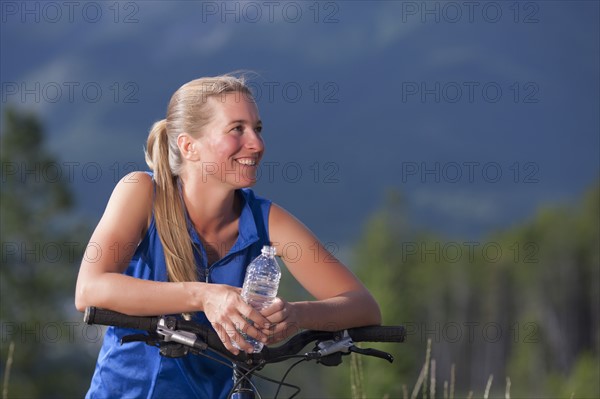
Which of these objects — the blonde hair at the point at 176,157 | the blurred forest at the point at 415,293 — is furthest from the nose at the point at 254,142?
the blurred forest at the point at 415,293

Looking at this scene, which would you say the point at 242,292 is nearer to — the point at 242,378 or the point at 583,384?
the point at 242,378

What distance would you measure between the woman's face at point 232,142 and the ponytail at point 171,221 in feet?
0.52

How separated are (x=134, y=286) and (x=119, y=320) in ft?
0.78

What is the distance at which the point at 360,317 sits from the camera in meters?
3.38

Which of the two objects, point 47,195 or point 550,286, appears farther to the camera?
point 550,286

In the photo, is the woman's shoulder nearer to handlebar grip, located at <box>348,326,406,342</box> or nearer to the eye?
the eye

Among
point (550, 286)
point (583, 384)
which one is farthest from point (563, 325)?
point (583, 384)

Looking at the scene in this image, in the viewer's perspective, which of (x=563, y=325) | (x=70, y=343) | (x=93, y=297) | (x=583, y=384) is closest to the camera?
(x=93, y=297)

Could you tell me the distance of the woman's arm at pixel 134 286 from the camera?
9.31ft

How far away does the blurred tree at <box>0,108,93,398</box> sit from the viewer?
35906 mm

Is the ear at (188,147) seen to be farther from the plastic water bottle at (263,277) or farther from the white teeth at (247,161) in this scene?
the plastic water bottle at (263,277)

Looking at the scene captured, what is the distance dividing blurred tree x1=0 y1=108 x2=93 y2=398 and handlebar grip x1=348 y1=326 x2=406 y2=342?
111 feet

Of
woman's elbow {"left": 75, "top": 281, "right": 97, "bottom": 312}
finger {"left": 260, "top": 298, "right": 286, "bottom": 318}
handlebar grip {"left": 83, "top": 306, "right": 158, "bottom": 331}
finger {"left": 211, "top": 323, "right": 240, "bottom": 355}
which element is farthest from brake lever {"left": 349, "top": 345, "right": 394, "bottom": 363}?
woman's elbow {"left": 75, "top": 281, "right": 97, "bottom": 312}

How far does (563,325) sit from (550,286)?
3.08 metres
